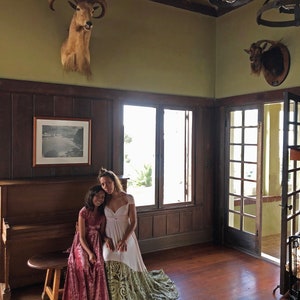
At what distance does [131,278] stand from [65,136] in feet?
5.79

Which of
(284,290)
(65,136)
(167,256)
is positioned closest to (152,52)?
(65,136)

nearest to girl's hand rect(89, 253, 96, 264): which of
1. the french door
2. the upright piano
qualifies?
the upright piano

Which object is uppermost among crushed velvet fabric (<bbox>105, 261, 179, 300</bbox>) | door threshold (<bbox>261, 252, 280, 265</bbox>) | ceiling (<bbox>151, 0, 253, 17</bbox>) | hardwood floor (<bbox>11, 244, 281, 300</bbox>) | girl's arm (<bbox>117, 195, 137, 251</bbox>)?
ceiling (<bbox>151, 0, 253, 17</bbox>)

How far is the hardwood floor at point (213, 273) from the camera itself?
10.8ft

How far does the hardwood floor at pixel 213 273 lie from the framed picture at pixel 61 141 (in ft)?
4.56

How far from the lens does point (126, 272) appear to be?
9.53ft

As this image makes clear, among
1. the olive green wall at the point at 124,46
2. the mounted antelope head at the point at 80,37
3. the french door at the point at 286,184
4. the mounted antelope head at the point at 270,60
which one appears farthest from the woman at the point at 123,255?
the mounted antelope head at the point at 270,60

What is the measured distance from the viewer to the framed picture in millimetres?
3650

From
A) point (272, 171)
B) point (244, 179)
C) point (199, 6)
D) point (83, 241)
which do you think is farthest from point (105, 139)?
point (272, 171)

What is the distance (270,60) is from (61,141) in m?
2.74

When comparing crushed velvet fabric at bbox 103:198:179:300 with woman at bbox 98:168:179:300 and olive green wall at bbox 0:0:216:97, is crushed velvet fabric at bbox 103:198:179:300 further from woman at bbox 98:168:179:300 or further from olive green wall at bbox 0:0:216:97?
olive green wall at bbox 0:0:216:97

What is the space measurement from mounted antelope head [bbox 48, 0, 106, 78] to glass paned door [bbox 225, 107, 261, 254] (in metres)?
2.21

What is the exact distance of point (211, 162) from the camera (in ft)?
16.4

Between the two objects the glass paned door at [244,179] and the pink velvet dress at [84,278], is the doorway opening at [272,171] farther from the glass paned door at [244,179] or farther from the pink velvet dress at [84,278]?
the pink velvet dress at [84,278]
